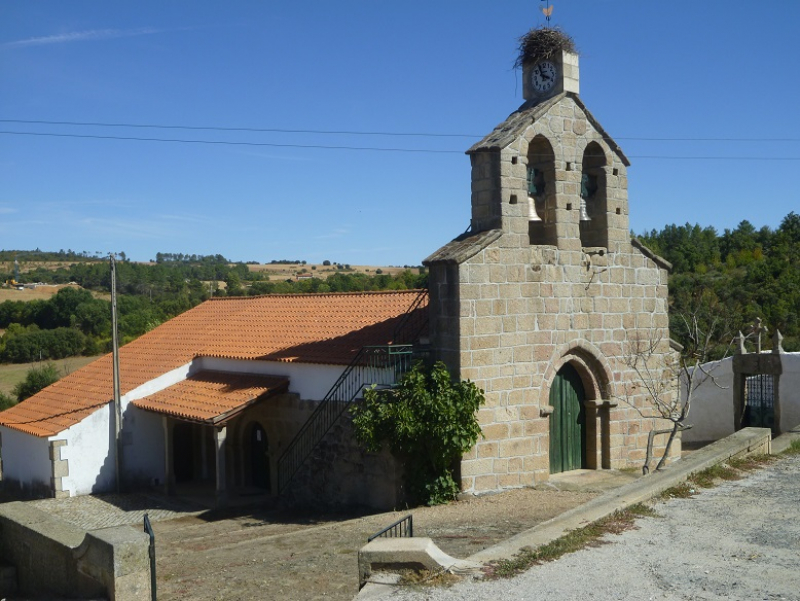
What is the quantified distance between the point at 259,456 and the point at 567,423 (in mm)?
6458

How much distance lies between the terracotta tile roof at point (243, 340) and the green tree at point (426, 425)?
195 centimetres

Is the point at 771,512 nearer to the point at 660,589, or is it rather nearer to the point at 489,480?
the point at 660,589

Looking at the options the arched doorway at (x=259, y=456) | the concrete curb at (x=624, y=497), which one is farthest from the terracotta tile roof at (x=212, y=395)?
the concrete curb at (x=624, y=497)

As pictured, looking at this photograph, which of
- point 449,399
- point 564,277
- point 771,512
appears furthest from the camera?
point 564,277

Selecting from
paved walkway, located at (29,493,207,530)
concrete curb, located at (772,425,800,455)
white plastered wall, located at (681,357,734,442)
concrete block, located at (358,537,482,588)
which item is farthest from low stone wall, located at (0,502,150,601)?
white plastered wall, located at (681,357,734,442)

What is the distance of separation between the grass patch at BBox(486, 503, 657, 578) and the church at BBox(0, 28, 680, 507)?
348 cm

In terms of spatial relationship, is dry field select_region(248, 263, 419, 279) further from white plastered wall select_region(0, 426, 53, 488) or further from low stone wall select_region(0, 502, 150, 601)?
low stone wall select_region(0, 502, 150, 601)

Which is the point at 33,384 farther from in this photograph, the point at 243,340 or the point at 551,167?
the point at 551,167

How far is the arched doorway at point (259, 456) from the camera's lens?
16266 mm

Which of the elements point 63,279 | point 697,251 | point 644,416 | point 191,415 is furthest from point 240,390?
point 63,279

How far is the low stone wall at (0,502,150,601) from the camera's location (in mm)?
8727

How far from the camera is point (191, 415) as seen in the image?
1509cm

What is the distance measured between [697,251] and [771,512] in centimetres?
3524

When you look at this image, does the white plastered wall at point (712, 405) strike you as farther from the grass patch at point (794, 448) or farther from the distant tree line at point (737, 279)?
the grass patch at point (794, 448)
